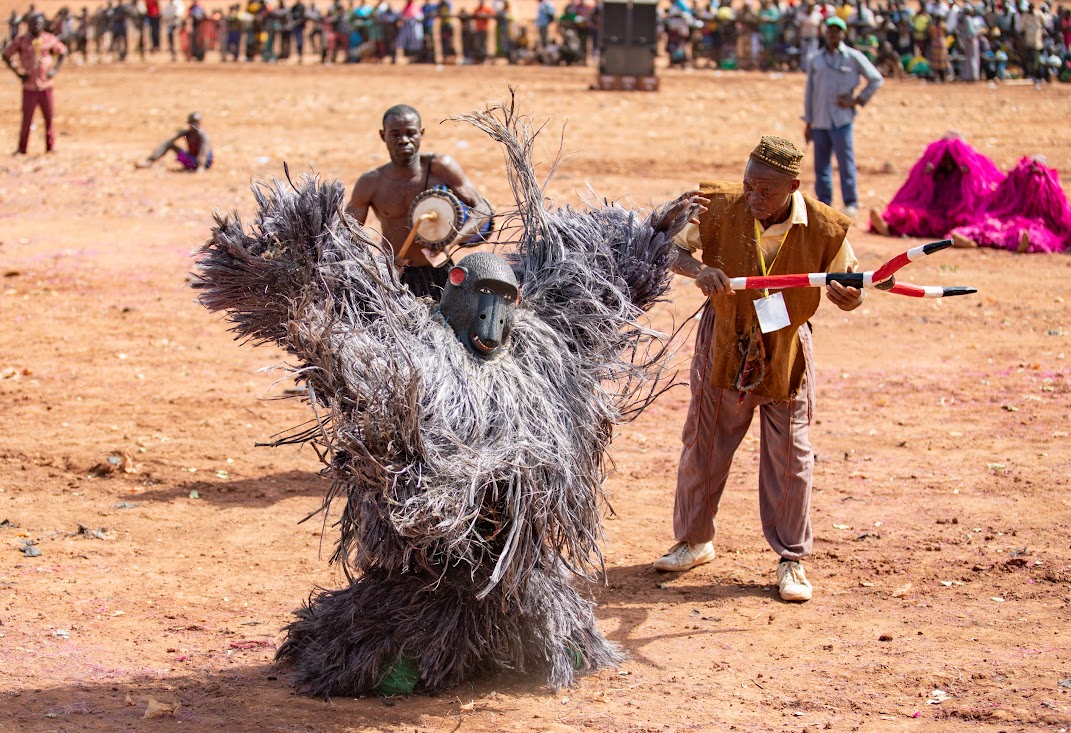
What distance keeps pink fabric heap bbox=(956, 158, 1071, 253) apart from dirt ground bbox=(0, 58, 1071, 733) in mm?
270

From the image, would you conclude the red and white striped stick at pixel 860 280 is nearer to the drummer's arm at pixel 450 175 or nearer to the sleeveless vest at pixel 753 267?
the sleeveless vest at pixel 753 267

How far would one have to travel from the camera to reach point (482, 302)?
169 inches

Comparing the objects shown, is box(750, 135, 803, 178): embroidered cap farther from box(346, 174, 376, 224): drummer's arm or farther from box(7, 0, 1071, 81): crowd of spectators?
box(7, 0, 1071, 81): crowd of spectators

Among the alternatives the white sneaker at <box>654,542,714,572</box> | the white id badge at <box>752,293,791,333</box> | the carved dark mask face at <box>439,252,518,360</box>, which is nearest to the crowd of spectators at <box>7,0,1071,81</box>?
the white sneaker at <box>654,542,714,572</box>

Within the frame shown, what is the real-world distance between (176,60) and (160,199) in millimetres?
17873

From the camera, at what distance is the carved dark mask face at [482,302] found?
4289 mm

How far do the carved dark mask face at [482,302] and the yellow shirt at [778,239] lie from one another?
0.98 metres

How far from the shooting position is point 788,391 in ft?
17.1

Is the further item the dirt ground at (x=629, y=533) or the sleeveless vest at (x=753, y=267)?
the sleeveless vest at (x=753, y=267)

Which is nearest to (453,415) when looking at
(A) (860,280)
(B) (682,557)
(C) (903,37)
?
(A) (860,280)

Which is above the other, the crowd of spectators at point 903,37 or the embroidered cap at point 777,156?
the crowd of spectators at point 903,37

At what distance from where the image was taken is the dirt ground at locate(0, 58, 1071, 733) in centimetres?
444

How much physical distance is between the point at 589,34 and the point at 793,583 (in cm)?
2661

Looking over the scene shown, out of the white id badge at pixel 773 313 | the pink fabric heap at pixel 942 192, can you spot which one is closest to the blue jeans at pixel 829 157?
the pink fabric heap at pixel 942 192
